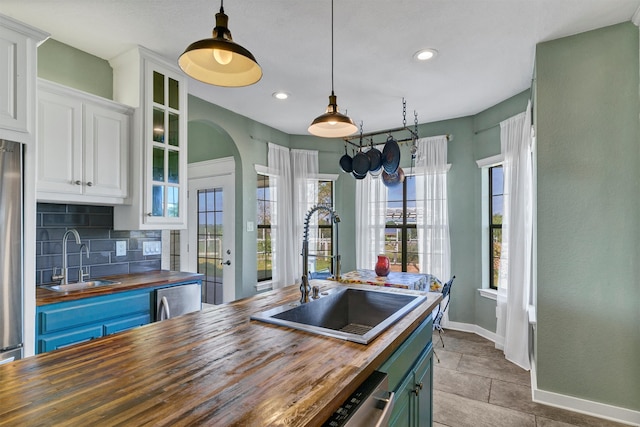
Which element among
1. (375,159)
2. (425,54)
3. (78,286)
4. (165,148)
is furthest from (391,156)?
(78,286)

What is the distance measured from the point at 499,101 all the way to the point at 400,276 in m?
2.29

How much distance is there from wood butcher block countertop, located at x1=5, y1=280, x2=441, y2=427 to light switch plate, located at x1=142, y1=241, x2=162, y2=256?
2.05 metres

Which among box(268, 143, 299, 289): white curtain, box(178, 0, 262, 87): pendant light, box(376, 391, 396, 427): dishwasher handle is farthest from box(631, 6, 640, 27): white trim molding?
box(268, 143, 299, 289): white curtain

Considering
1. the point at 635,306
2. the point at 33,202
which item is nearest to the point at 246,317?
the point at 33,202

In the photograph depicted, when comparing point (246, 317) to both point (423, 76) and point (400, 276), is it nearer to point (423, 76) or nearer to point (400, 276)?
point (400, 276)

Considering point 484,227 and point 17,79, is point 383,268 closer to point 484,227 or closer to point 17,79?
point 484,227

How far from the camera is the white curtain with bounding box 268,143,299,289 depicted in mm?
4648

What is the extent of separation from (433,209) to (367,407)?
3741 mm

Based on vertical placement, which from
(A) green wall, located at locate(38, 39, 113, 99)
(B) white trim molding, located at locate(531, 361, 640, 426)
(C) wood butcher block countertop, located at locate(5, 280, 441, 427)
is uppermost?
(A) green wall, located at locate(38, 39, 113, 99)

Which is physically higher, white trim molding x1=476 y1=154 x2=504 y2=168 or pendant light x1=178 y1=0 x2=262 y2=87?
pendant light x1=178 y1=0 x2=262 y2=87

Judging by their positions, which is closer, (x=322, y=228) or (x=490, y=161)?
(x=490, y=161)

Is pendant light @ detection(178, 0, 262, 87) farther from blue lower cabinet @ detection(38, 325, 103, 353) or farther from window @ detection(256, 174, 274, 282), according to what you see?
window @ detection(256, 174, 274, 282)

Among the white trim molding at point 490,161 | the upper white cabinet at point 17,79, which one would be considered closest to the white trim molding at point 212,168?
the upper white cabinet at point 17,79

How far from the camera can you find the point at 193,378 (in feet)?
3.07
